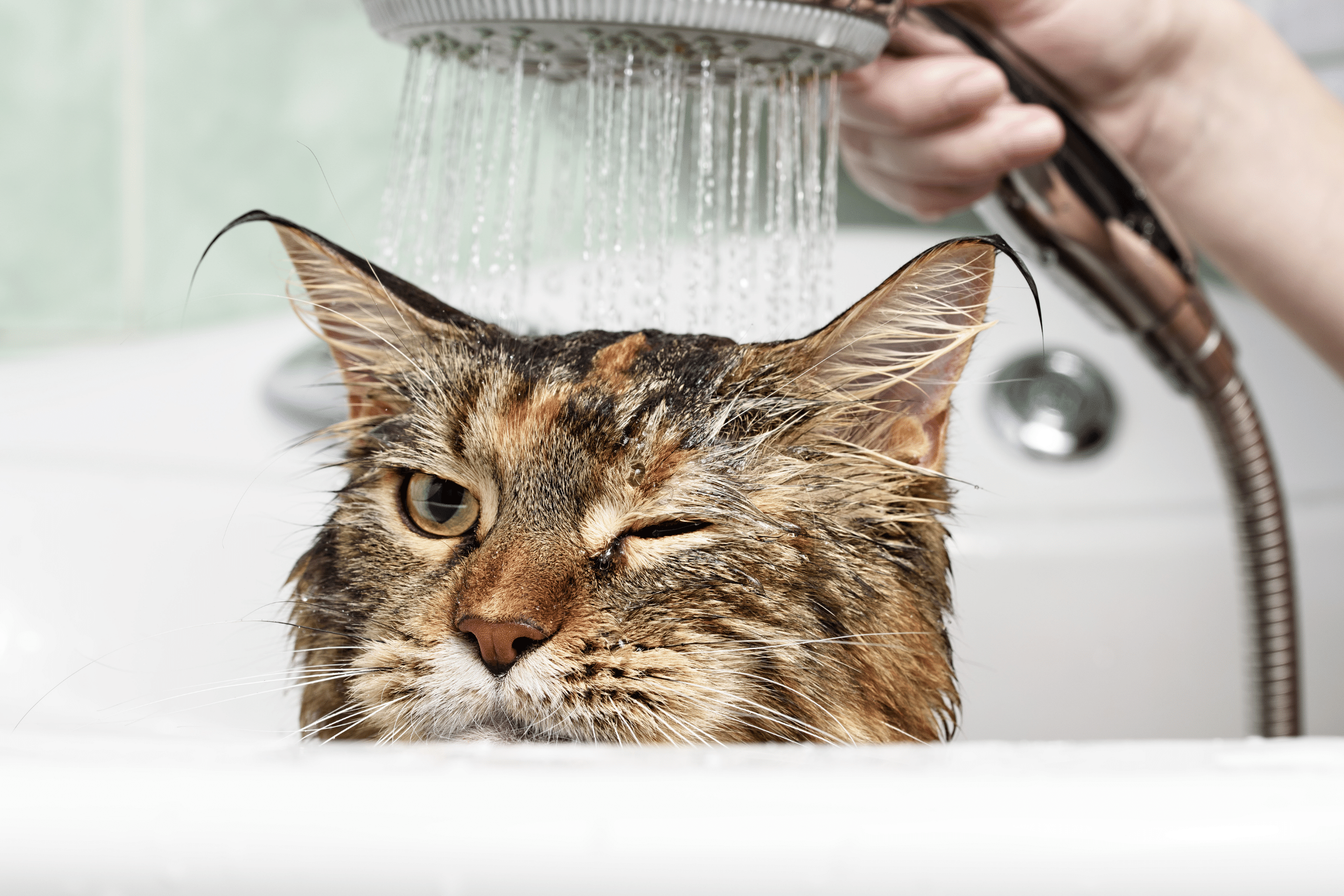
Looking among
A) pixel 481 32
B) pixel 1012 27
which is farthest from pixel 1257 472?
pixel 481 32

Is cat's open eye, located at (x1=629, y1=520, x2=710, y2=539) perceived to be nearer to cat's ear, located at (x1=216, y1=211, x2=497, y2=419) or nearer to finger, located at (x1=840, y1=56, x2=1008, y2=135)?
cat's ear, located at (x1=216, y1=211, x2=497, y2=419)

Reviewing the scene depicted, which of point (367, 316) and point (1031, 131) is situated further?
point (1031, 131)

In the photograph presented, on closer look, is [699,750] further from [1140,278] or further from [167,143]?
[167,143]

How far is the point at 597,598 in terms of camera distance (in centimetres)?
48

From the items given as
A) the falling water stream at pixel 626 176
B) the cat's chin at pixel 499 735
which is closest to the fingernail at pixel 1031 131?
the falling water stream at pixel 626 176

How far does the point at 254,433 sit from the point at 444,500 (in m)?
0.75

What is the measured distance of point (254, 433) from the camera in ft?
3.97

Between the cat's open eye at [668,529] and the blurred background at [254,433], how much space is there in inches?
6.5

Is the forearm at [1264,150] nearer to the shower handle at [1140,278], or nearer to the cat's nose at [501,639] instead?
the shower handle at [1140,278]

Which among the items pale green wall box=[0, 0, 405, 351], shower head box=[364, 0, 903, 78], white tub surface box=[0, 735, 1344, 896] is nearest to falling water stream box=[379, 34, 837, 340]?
shower head box=[364, 0, 903, 78]

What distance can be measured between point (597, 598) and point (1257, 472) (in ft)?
2.12

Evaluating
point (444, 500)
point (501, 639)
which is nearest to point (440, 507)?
point (444, 500)

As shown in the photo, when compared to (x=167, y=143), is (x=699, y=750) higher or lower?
higher

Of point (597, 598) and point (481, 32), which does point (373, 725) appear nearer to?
point (597, 598)
